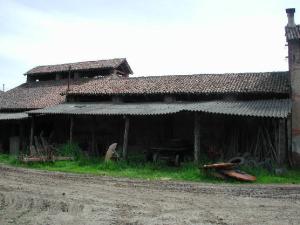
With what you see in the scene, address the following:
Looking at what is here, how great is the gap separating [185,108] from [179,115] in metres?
3.78

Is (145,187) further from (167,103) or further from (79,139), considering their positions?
(79,139)

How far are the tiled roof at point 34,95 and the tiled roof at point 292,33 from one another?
15268 mm

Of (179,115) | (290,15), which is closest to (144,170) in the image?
(179,115)

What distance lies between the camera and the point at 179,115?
874 inches

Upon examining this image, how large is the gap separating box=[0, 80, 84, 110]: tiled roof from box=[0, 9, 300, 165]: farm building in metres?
0.10

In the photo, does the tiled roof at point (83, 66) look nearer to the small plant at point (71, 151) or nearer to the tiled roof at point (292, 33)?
the small plant at point (71, 151)

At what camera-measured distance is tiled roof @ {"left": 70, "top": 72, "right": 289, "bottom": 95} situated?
71.8 ft

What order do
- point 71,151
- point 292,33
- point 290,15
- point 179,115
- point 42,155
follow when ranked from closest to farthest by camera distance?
1. point 42,155
2. point 292,33
3. point 71,151
4. point 179,115
5. point 290,15

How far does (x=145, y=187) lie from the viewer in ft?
42.6

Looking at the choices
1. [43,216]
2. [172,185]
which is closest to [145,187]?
[172,185]

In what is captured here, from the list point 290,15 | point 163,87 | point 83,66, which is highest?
point 290,15

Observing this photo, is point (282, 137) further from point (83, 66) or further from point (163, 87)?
point (83, 66)

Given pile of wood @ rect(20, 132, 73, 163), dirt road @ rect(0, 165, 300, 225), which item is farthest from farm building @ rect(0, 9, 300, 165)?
dirt road @ rect(0, 165, 300, 225)

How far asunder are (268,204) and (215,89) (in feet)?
42.3
